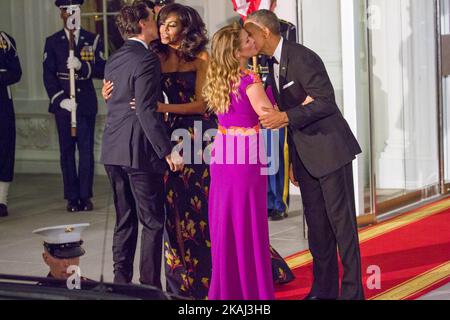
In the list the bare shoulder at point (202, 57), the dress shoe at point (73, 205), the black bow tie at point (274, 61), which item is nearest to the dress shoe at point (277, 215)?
the dress shoe at point (73, 205)

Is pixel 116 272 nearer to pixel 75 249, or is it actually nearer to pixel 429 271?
pixel 75 249

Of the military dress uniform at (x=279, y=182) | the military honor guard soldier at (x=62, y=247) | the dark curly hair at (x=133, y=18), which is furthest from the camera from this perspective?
the military dress uniform at (x=279, y=182)

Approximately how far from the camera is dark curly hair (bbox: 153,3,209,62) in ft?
18.9

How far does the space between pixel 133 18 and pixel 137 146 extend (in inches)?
28.7

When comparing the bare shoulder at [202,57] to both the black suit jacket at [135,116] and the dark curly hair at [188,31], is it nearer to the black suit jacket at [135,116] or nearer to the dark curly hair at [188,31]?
the dark curly hair at [188,31]

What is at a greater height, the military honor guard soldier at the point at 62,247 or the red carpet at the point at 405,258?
the military honor guard soldier at the point at 62,247

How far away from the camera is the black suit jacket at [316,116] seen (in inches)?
214

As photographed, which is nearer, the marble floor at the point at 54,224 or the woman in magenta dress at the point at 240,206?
the woman in magenta dress at the point at 240,206

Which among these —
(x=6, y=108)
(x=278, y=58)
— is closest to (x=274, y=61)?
(x=278, y=58)

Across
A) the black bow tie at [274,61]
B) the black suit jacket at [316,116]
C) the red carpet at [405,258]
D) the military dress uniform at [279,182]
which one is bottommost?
the red carpet at [405,258]

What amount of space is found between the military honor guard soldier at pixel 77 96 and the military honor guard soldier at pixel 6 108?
0.37 metres

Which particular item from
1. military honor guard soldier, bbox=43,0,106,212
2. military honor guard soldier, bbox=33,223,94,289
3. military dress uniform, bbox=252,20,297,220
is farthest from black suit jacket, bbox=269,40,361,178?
military honor guard soldier, bbox=43,0,106,212

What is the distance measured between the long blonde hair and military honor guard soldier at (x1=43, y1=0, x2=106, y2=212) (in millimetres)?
4294
